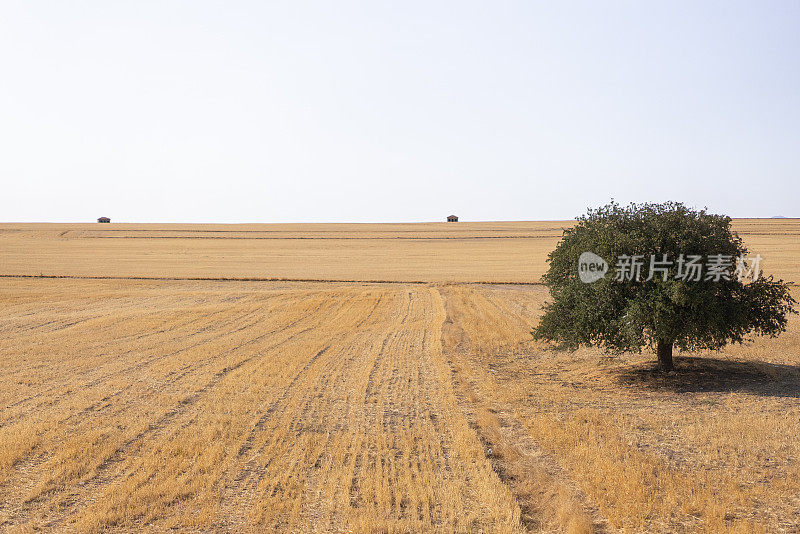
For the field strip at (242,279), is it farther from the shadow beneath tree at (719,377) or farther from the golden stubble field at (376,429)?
the shadow beneath tree at (719,377)

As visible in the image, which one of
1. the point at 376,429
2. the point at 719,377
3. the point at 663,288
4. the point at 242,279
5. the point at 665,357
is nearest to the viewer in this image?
the point at 376,429

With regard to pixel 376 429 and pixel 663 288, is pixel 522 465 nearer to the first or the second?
pixel 376 429

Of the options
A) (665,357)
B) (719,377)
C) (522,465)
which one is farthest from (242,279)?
(522,465)

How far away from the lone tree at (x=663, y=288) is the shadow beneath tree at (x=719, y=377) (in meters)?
0.70

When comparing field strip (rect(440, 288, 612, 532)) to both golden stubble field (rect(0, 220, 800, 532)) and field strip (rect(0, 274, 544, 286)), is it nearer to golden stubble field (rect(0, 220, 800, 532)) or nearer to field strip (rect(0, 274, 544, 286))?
golden stubble field (rect(0, 220, 800, 532))

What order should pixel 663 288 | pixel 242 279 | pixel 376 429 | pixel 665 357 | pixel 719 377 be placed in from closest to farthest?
pixel 376 429, pixel 663 288, pixel 719 377, pixel 665 357, pixel 242 279

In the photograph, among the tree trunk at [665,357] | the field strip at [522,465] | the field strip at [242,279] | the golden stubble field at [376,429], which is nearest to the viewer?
the field strip at [522,465]

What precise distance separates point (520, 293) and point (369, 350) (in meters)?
22.8

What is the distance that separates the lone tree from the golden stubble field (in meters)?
1.50

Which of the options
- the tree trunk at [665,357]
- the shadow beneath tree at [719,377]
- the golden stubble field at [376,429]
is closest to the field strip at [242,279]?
the golden stubble field at [376,429]

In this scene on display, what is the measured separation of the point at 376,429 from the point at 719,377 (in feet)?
34.4

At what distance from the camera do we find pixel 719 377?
1691cm

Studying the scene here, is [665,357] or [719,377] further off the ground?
[665,357]

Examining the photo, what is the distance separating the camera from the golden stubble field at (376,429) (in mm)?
8484
